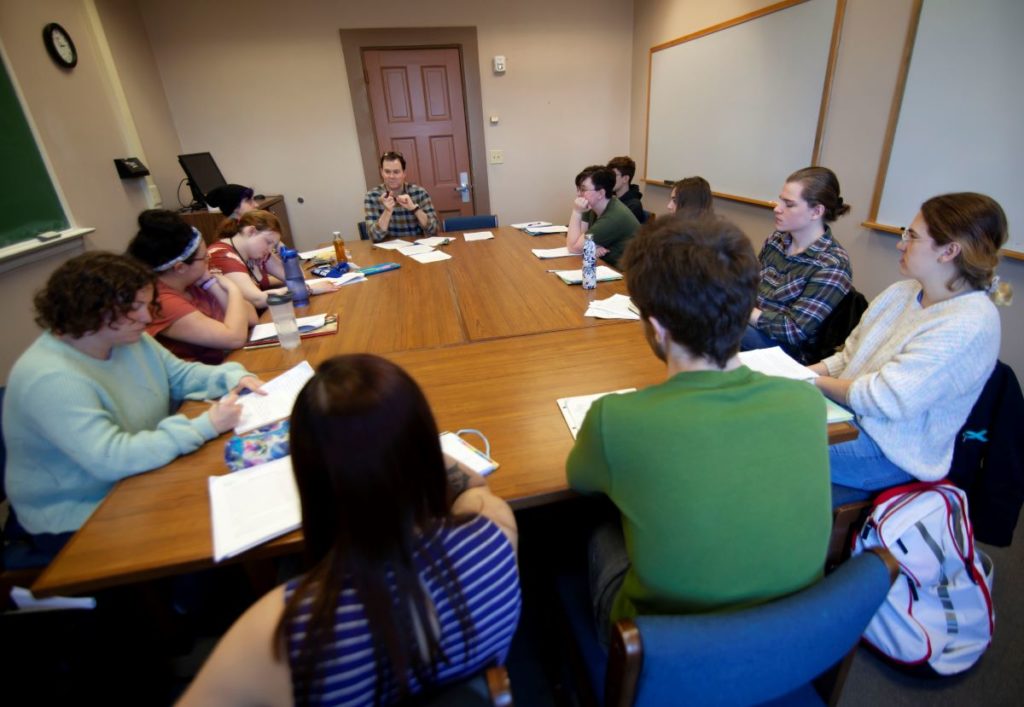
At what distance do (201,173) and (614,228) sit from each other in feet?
10.8

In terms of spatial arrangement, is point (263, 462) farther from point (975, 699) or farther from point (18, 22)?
point (18, 22)

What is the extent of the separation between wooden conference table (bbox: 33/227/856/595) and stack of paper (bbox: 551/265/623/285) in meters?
0.05

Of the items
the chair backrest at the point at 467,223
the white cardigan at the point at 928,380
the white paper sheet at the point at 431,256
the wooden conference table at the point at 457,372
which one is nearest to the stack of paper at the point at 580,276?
the wooden conference table at the point at 457,372

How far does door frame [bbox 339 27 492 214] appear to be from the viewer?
4.32 metres

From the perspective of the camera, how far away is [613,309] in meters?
1.95

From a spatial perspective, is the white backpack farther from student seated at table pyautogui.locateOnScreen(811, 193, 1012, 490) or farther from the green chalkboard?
the green chalkboard

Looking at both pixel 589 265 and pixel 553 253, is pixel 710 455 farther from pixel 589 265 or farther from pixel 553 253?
pixel 553 253

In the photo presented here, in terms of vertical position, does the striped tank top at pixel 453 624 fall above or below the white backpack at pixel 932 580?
above

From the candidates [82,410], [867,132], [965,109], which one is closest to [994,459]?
[965,109]

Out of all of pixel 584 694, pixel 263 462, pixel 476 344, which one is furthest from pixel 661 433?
pixel 476 344

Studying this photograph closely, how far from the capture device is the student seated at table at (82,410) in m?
1.04

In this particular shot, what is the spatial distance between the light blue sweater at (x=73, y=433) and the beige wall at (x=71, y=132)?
181 centimetres

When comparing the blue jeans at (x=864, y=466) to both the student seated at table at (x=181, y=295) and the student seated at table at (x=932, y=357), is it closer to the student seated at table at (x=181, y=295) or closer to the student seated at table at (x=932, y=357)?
the student seated at table at (x=932, y=357)

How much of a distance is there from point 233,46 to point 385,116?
1.33 metres
